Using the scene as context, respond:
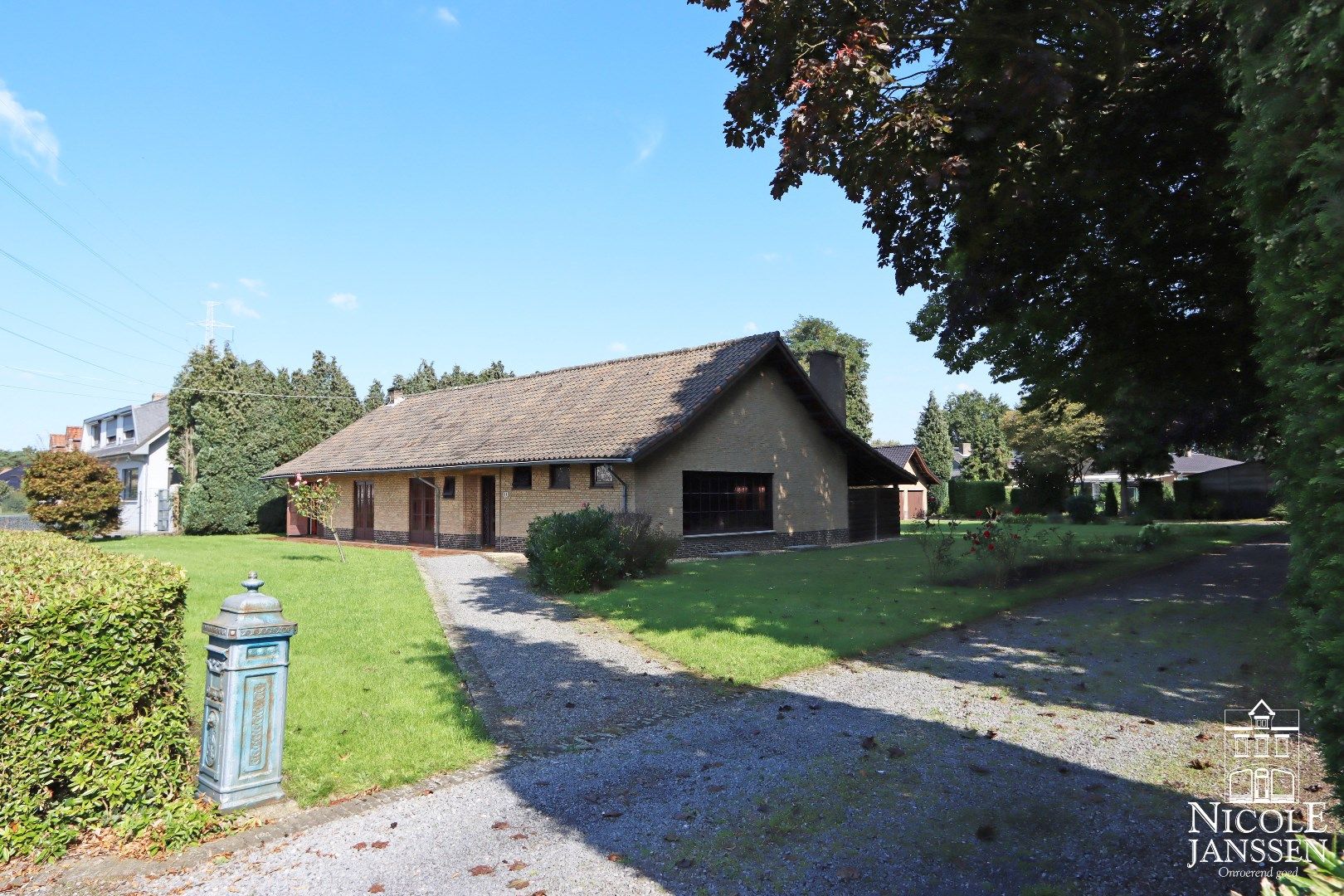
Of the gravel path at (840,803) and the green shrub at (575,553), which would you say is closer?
the gravel path at (840,803)

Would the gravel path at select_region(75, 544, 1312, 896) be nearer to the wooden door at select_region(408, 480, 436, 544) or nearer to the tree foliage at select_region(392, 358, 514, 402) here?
the wooden door at select_region(408, 480, 436, 544)

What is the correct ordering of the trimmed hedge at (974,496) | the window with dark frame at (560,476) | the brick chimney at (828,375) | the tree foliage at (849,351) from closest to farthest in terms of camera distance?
the window with dark frame at (560,476) → the brick chimney at (828,375) → the trimmed hedge at (974,496) → the tree foliage at (849,351)

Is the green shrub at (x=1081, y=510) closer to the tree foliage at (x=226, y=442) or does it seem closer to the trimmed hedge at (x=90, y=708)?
the tree foliage at (x=226, y=442)

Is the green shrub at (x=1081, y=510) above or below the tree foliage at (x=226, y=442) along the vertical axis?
below

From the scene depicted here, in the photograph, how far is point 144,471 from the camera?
40156mm

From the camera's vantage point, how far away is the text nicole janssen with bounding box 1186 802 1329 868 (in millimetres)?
3957

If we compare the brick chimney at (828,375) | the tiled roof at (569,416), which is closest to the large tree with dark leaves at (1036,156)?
the tiled roof at (569,416)

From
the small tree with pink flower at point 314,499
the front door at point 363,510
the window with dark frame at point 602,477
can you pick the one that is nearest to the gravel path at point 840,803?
the window with dark frame at point 602,477

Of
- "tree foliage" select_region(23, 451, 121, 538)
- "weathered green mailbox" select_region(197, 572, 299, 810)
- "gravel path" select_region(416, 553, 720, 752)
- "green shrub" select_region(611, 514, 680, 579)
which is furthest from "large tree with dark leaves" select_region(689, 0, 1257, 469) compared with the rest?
"tree foliage" select_region(23, 451, 121, 538)

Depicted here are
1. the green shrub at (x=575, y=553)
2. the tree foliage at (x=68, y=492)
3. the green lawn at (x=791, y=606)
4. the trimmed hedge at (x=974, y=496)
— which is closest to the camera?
the green lawn at (x=791, y=606)

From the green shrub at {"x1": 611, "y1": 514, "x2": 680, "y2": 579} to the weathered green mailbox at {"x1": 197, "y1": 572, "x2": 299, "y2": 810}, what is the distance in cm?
1007

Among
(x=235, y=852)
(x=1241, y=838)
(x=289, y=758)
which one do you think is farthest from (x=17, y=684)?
(x=1241, y=838)

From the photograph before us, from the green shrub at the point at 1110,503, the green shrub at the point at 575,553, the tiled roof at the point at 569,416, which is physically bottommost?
the green shrub at the point at 575,553

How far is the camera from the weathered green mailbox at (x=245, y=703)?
4707 millimetres
